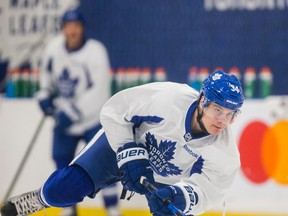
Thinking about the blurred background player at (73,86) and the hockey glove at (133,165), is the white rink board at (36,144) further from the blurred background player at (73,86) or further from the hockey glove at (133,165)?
the hockey glove at (133,165)

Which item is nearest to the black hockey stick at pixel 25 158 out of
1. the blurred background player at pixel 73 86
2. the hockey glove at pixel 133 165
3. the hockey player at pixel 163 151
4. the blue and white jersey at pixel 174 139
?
the blurred background player at pixel 73 86

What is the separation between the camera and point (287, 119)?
15.5 ft

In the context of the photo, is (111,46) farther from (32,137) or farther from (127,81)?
(32,137)

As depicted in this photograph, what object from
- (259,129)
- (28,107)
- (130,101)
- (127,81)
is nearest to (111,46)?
(127,81)

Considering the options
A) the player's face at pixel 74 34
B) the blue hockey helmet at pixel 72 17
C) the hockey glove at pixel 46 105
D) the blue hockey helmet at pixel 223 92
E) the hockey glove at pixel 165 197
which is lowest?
the hockey glove at pixel 46 105

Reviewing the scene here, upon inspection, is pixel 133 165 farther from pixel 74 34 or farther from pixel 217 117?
pixel 74 34

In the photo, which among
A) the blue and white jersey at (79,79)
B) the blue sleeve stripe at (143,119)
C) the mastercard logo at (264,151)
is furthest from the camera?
the blue and white jersey at (79,79)

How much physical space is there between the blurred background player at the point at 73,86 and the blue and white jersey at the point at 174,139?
1686 millimetres

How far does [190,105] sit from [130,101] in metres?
0.25

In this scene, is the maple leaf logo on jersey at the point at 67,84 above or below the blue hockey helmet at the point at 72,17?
below

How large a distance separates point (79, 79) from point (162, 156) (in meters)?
1.89

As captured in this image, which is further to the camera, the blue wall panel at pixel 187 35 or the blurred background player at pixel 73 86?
the blurred background player at pixel 73 86

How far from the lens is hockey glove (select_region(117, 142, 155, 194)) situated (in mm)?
3020

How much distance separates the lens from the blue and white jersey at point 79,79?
494cm
